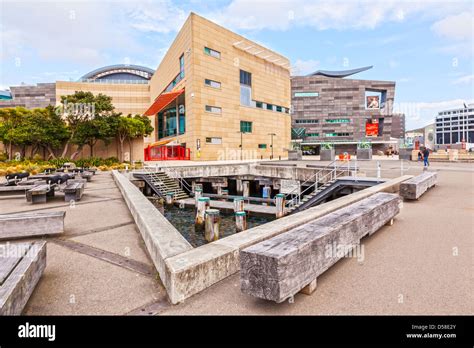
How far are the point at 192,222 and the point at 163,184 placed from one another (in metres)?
8.83

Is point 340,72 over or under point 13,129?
over

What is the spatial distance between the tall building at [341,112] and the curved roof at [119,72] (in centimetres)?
6127

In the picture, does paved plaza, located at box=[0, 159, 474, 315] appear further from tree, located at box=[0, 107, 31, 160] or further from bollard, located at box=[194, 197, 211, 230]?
tree, located at box=[0, 107, 31, 160]

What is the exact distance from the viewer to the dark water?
1228cm

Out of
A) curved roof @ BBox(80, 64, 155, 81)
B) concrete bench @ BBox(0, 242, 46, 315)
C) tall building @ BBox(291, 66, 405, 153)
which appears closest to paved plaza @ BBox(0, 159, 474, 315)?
concrete bench @ BBox(0, 242, 46, 315)

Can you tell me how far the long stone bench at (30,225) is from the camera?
578 cm

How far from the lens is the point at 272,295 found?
304 cm

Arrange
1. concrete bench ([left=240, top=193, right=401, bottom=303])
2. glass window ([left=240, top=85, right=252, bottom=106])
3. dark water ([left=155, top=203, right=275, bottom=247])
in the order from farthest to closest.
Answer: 1. glass window ([left=240, top=85, right=252, bottom=106])
2. dark water ([left=155, top=203, right=275, bottom=247])
3. concrete bench ([left=240, top=193, right=401, bottom=303])

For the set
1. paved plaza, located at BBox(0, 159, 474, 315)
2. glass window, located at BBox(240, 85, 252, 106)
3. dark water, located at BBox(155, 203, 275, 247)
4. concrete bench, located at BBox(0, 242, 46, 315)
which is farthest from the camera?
glass window, located at BBox(240, 85, 252, 106)

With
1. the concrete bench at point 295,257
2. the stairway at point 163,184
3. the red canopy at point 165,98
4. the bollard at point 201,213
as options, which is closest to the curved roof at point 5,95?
the red canopy at point 165,98

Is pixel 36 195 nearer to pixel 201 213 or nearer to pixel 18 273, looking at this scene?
pixel 201 213

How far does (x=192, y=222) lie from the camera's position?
15148 millimetres

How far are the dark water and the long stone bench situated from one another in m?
5.61

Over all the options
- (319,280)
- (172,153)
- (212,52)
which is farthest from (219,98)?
(319,280)
